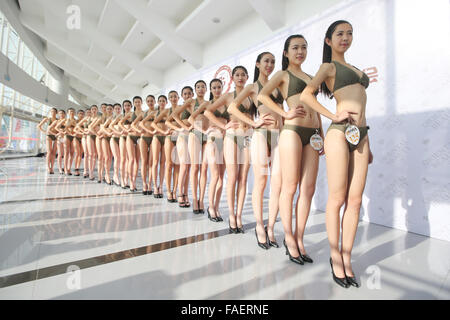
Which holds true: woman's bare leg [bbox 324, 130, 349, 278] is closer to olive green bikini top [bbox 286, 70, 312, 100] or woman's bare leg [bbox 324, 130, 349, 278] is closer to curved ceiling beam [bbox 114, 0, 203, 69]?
olive green bikini top [bbox 286, 70, 312, 100]

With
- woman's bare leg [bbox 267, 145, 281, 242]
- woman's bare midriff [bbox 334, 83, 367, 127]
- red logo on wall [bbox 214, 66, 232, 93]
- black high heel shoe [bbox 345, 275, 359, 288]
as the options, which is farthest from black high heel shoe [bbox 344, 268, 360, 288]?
red logo on wall [bbox 214, 66, 232, 93]

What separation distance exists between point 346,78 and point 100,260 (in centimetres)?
203

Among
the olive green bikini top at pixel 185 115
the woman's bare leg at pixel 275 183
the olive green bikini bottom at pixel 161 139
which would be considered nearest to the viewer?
the woman's bare leg at pixel 275 183

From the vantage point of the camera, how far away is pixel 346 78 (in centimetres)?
147

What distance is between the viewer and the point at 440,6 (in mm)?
2568

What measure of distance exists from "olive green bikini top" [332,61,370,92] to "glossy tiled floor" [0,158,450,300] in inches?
48.3

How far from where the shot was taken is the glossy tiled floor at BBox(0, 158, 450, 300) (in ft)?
4.39

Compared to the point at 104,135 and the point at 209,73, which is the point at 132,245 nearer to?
the point at 104,135

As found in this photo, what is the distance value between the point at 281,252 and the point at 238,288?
691 millimetres

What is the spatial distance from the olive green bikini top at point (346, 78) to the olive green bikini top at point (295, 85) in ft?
0.94

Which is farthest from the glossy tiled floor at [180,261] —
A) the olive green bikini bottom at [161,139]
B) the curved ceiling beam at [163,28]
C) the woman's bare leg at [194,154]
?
the curved ceiling beam at [163,28]

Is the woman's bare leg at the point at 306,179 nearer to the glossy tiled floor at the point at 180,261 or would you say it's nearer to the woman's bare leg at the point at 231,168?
the glossy tiled floor at the point at 180,261

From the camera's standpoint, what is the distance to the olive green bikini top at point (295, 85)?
174 cm

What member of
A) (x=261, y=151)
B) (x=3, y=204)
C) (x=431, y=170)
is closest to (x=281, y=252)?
(x=261, y=151)
